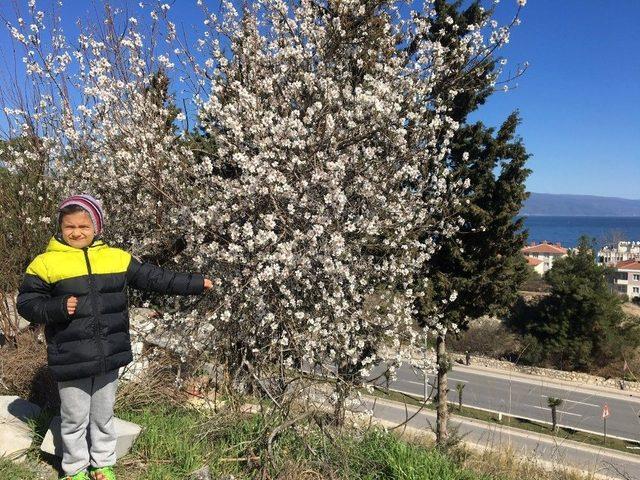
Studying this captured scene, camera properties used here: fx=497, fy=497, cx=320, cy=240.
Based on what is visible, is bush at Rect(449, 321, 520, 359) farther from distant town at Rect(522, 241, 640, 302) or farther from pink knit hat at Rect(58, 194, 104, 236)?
distant town at Rect(522, 241, 640, 302)

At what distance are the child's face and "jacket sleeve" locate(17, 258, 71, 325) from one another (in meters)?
0.18

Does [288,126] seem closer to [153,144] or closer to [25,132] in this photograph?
[153,144]

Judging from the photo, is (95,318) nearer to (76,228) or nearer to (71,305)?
(71,305)

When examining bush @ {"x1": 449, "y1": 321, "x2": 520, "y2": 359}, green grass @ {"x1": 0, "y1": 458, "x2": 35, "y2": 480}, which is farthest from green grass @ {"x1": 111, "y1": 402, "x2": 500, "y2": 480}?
bush @ {"x1": 449, "y1": 321, "x2": 520, "y2": 359}

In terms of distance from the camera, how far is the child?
2562 mm

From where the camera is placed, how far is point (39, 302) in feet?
8.17

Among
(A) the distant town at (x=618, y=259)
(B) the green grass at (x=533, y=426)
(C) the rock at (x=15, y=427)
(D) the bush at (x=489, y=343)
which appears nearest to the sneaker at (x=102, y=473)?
(C) the rock at (x=15, y=427)

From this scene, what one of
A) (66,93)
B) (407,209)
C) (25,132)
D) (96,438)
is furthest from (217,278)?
(25,132)

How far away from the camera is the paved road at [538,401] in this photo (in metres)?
20.6

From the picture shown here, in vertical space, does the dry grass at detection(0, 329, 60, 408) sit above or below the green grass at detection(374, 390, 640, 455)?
above

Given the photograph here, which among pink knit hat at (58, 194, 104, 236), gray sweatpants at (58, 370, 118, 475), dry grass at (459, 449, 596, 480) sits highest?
pink knit hat at (58, 194, 104, 236)

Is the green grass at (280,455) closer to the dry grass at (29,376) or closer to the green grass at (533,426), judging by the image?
the dry grass at (29,376)

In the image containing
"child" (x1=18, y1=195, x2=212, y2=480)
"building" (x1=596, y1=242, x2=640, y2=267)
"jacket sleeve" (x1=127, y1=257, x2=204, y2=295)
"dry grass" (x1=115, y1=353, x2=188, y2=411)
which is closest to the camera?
"child" (x1=18, y1=195, x2=212, y2=480)

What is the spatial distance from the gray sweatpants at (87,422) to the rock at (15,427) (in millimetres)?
428
